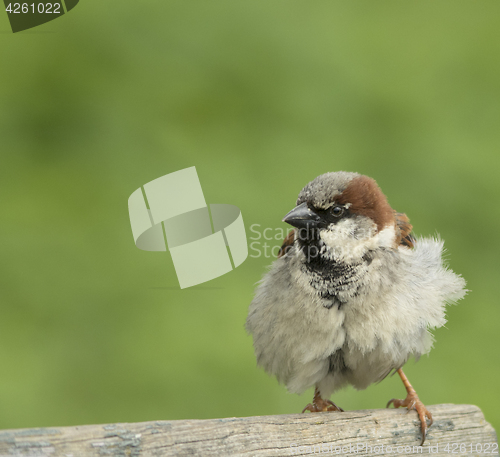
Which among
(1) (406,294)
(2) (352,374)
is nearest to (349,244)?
(1) (406,294)

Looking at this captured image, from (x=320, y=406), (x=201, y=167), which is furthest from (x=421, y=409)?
(x=201, y=167)

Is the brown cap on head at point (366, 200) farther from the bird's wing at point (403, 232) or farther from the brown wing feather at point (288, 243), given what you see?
the brown wing feather at point (288, 243)

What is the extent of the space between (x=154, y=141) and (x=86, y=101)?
0.28m

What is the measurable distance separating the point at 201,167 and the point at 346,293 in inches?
38.0

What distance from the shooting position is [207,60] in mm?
2312

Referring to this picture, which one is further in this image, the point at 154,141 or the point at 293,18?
the point at 293,18

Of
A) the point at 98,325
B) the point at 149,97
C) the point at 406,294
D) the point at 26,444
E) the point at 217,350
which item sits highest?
the point at 149,97

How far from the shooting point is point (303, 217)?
1.49 metres

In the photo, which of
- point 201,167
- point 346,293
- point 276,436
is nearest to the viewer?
point 276,436

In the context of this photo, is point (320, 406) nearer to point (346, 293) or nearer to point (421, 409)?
point (421, 409)

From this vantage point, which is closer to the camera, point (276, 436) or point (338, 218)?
point (276, 436)

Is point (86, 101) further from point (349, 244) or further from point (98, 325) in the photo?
point (349, 244)

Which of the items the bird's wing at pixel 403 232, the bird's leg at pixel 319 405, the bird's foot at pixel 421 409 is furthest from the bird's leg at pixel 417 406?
the bird's wing at pixel 403 232

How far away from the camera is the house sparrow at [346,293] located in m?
1.48
